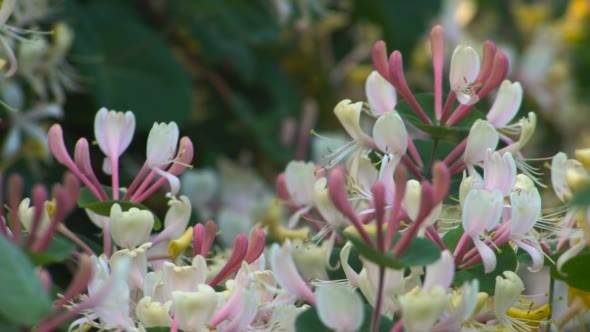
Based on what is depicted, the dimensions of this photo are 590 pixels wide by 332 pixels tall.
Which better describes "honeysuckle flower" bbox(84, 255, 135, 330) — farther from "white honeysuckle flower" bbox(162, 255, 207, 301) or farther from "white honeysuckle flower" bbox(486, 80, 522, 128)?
"white honeysuckle flower" bbox(486, 80, 522, 128)

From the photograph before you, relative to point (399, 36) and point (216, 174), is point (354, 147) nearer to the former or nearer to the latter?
point (216, 174)

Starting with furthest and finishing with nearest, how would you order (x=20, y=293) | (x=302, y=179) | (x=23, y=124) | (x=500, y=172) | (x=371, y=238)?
(x=23, y=124) → (x=302, y=179) → (x=500, y=172) → (x=371, y=238) → (x=20, y=293)

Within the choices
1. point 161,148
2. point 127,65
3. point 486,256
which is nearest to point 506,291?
point 486,256

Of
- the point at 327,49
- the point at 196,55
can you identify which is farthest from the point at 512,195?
the point at 327,49

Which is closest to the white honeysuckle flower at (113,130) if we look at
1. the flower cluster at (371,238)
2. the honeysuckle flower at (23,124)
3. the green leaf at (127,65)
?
the flower cluster at (371,238)

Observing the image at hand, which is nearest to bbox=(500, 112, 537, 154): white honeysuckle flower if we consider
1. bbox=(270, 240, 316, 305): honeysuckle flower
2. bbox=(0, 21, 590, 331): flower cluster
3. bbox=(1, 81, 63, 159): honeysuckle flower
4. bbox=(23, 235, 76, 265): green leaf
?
bbox=(0, 21, 590, 331): flower cluster

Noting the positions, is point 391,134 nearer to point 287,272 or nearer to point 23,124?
point 287,272
